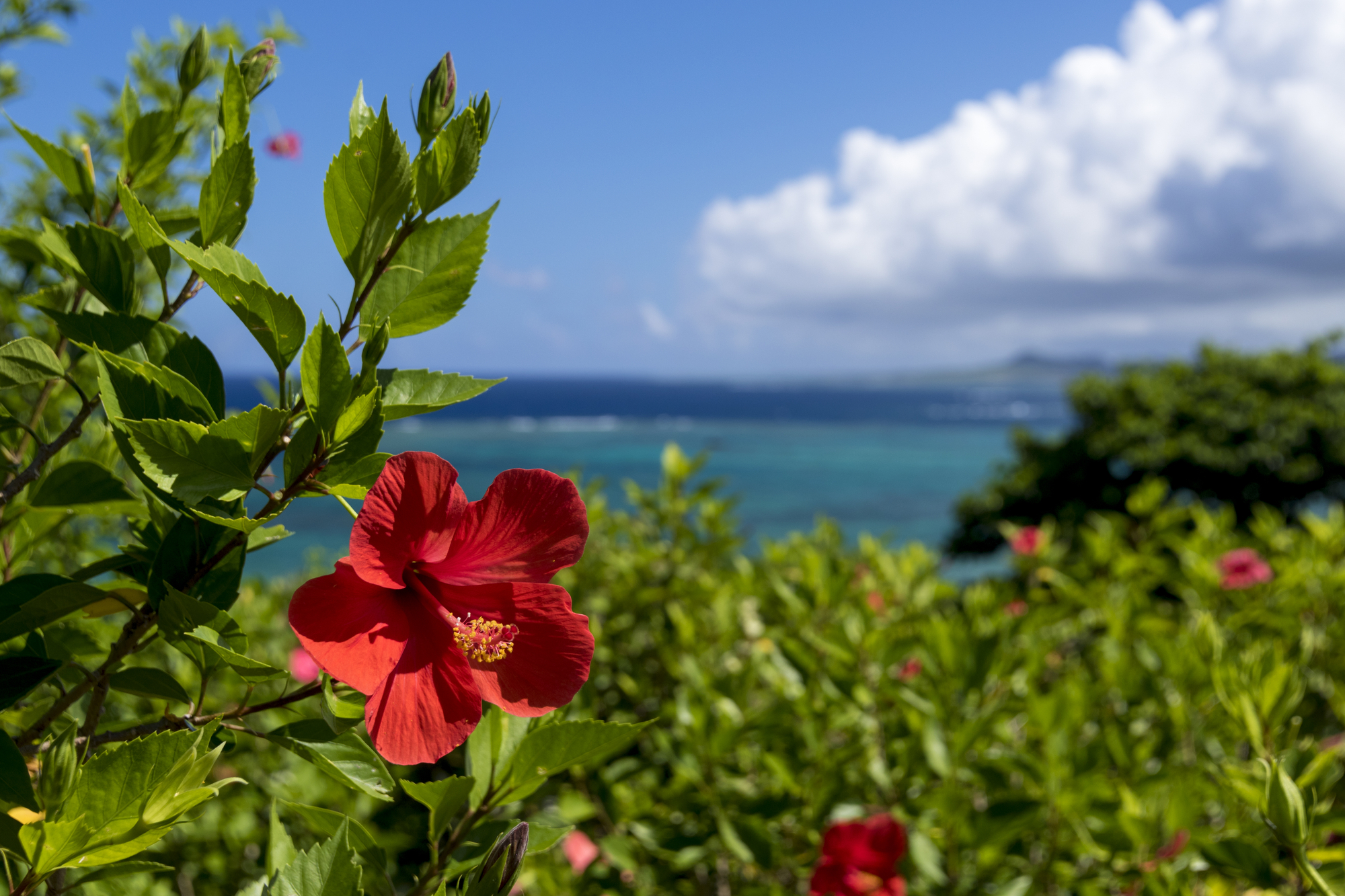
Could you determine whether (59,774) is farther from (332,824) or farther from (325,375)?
(325,375)

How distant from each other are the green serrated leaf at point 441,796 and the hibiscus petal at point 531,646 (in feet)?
0.43

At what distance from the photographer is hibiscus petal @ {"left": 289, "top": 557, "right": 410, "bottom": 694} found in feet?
1.95

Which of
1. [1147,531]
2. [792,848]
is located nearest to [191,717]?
[792,848]

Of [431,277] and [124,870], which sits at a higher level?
[431,277]

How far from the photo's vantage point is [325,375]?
1.98ft

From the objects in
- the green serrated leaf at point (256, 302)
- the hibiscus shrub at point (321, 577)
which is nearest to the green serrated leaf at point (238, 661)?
the hibiscus shrub at point (321, 577)

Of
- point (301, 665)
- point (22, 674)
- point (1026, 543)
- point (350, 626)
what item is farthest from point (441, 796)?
point (1026, 543)

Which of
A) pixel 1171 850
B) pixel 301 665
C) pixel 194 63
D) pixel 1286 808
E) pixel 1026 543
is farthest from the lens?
pixel 1026 543

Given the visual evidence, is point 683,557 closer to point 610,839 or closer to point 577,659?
point 610,839

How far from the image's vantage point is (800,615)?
7.97 feet

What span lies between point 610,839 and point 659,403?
94.7 metres

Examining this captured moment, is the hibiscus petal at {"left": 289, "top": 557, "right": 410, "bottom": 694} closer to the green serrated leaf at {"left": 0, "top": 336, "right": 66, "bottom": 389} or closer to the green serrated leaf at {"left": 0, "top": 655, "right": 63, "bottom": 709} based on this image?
the green serrated leaf at {"left": 0, "top": 655, "right": 63, "bottom": 709}

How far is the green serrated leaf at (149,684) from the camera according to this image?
718 millimetres

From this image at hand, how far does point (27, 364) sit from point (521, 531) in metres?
0.51
